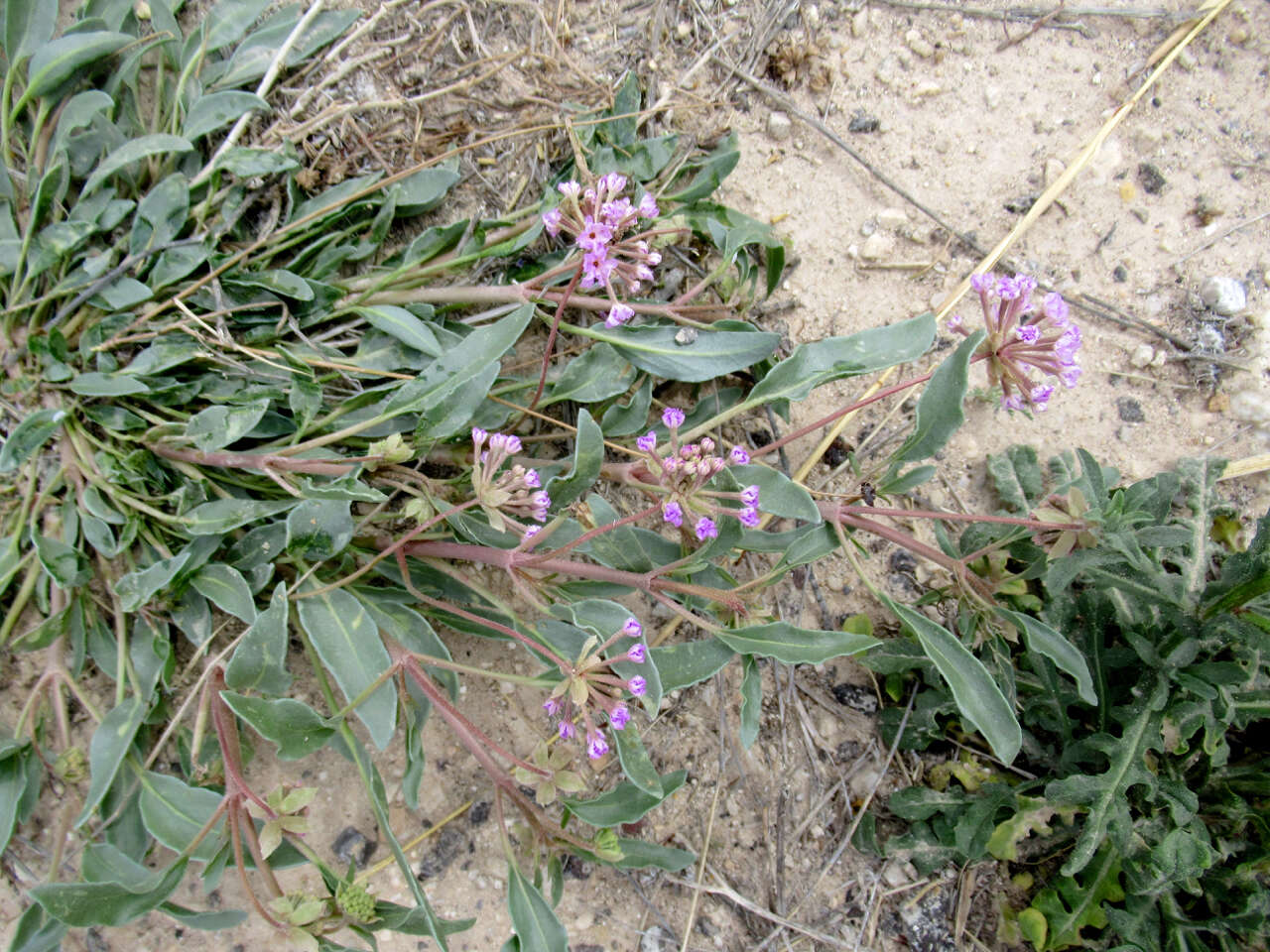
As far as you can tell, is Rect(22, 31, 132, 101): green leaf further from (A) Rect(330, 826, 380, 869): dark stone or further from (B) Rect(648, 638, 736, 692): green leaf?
(B) Rect(648, 638, 736, 692): green leaf

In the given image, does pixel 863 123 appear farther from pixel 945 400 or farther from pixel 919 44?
pixel 945 400

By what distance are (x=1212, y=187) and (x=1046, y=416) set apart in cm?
104

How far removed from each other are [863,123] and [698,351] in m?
1.23

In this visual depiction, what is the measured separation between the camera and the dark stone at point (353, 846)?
98.6 inches

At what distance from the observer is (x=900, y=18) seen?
3.10 meters

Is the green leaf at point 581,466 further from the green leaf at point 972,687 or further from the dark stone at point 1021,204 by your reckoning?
the dark stone at point 1021,204

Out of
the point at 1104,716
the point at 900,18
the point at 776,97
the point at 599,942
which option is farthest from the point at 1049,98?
the point at 599,942

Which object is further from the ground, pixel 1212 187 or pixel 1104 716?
pixel 1212 187

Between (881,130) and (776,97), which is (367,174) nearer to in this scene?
(776,97)

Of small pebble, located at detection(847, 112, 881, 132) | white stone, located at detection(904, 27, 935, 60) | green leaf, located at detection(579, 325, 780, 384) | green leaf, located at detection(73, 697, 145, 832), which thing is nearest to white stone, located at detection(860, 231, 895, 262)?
small pebble, located at detection(847, 112, 881, 132)

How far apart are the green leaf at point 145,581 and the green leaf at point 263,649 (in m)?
0.31

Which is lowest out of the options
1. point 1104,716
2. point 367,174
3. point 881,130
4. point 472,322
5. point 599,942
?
point 599,942

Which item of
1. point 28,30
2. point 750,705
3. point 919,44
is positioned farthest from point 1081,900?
point 28,30

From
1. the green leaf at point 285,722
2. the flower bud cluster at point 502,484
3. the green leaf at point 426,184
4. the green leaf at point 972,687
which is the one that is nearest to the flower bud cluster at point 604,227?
the flower bud cluster at point 502,484
